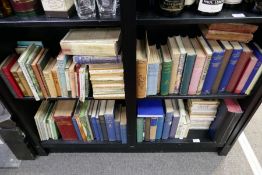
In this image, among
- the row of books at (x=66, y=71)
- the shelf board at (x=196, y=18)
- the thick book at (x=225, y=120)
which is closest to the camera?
the shelf board at (x=196, y=18)

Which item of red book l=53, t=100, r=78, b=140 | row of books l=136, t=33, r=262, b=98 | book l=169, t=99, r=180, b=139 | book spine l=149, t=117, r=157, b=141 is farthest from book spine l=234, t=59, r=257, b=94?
red book l=53, t=100, r=78, b=140

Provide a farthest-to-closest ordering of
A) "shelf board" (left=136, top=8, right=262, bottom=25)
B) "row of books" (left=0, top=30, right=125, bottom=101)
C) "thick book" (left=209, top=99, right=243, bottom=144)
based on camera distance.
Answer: "thick book" (left=209, top=99, right=243, bottom=144) → "row of books" (left=0, top=30, right=125, bottom=101) → "shelf board" (left=136, top=8, right=262, bottom=25)

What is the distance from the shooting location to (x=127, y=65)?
2.92 ft

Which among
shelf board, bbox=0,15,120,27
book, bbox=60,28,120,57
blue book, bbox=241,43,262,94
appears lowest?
blue book, bbox=241,43,262,94

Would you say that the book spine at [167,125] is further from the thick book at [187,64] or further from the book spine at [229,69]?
the book spine at [229,69]

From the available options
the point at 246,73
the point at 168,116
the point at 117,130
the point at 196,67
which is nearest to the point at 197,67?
the point at 196,67

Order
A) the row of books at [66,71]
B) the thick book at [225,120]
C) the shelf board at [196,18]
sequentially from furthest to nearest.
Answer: the thick book at [225,120] → the row of books at [66,71] → the shelf board at [196,18]

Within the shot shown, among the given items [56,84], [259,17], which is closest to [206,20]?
[259,17]

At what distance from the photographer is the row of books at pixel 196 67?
92 cm

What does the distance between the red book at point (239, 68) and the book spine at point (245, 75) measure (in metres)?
0.01

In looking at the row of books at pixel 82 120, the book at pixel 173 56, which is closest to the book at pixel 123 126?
the row of books at pixel 82 120

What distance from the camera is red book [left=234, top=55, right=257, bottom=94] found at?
925 mm

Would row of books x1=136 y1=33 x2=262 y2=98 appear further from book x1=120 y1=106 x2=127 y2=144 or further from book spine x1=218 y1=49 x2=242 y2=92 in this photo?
book x1=120 y1=106 x2=127 y2=144

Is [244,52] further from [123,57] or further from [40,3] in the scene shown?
[40,3]
